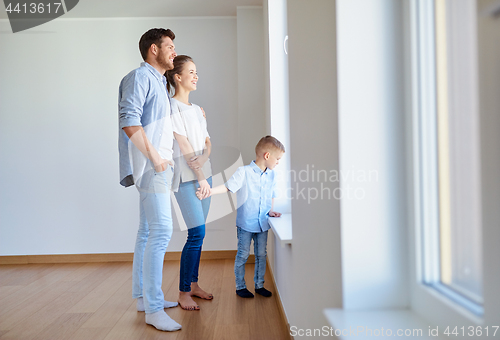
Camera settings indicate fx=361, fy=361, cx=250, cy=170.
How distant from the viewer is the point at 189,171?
2094mm

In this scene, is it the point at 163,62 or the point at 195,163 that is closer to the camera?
the point at 163,62

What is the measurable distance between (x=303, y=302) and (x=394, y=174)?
59 cm

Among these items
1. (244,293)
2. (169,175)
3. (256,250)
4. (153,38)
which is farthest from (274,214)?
(153,38)

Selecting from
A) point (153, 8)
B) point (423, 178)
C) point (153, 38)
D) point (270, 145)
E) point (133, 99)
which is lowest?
point (423, 178)

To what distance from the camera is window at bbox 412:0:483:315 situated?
22.0 inches

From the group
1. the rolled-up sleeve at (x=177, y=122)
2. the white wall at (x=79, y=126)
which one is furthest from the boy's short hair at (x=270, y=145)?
the white wall at (x=79, y=126)

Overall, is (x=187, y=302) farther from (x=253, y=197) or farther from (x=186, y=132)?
(x=186, y=132)

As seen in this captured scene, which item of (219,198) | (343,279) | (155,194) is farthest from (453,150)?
(219,198)

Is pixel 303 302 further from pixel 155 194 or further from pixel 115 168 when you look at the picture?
pixel 115 168

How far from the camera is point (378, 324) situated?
2.11 feet

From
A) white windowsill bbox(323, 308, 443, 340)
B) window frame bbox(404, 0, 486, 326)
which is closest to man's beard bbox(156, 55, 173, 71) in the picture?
window frame bbox(404, 0, 486, 326)

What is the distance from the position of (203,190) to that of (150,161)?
0.40 m

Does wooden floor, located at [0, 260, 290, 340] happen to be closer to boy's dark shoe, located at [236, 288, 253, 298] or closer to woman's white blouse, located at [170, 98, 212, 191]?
boy's dark shoe, located at [236, 288, 253, 298]

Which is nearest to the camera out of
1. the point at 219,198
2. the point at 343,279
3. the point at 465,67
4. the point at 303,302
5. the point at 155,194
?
the point at 465,67
